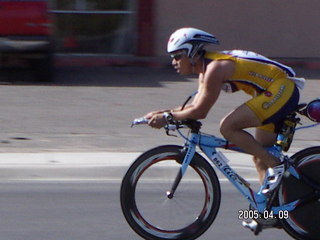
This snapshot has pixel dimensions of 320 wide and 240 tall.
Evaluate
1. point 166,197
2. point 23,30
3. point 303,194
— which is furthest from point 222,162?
point 23,30

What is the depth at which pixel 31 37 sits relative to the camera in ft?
47.8

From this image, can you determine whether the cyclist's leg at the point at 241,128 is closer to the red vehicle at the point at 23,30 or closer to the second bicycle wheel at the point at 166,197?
the second bicycle wheel at the point at 166,197

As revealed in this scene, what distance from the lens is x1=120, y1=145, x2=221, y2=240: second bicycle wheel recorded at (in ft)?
19.3

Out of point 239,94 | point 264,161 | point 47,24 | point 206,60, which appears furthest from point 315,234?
point 47,24

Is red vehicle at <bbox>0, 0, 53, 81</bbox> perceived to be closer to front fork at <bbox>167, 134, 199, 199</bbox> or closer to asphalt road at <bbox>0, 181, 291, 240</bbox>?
asphalt road at <bbox>0, 181, 291, 240</bbox>

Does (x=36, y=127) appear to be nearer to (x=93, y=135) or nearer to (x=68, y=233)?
(x=93, y=135)

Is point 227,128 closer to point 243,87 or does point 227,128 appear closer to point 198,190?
point 243,87

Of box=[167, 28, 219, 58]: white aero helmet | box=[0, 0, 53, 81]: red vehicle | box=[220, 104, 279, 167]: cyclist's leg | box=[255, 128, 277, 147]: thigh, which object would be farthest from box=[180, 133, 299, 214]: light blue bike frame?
box=[0, 0, 53, 81]: red vehicle

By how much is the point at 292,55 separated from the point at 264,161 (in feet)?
40.8

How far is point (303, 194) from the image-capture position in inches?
236

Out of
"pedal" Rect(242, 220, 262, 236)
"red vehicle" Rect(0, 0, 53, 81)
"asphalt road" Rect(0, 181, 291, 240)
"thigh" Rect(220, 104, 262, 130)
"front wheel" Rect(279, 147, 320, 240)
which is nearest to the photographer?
"thigh" Rect(220, 104, 262, 130)

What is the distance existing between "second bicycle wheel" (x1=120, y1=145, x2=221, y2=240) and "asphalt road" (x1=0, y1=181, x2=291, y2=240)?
351mm

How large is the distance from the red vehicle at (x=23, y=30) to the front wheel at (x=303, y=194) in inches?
365
